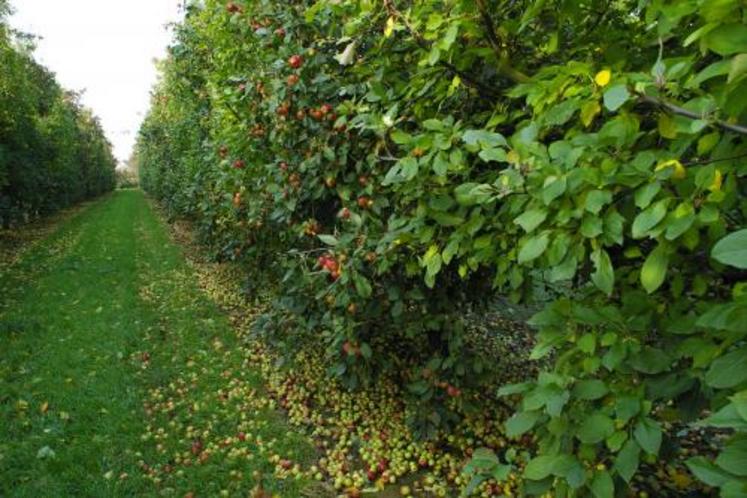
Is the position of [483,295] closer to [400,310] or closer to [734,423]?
[400,310]

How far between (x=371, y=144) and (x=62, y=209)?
30.4m

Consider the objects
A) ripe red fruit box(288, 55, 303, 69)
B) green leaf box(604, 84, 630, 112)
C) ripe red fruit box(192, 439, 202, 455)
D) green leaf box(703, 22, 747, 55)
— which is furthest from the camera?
ripe red fruit box(192, 439, 202, 455)

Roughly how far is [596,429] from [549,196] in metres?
0.74

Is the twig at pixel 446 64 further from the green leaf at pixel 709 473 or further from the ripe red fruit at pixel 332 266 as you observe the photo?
the green leaf at pixel 709 473

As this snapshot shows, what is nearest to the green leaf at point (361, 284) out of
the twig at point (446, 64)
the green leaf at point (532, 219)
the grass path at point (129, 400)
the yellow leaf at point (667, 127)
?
the twig at point (446, 64)

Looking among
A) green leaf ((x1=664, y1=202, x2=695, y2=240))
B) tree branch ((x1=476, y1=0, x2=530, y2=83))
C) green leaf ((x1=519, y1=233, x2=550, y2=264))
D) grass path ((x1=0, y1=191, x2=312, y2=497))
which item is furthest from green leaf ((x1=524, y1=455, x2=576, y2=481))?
grass path ((x1=0, y1=191, x2=312, y2=497))

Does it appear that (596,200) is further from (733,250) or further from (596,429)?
(596,429)

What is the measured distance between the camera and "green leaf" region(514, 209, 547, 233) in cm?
159

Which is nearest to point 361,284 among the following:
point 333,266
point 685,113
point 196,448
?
point 333,266

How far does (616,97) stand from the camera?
127cm

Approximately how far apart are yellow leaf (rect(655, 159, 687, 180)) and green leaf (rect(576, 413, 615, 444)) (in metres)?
0.76

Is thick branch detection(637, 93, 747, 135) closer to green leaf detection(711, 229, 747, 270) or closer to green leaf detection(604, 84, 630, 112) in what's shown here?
green leaf detection(604, 84, 630, 112)

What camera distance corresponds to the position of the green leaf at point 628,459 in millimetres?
1458

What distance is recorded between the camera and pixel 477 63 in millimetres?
2719
